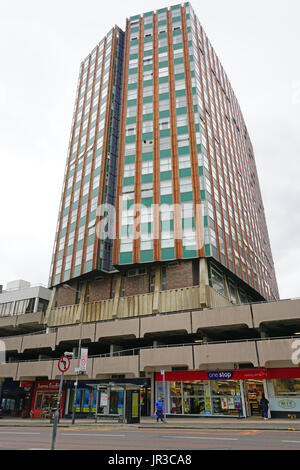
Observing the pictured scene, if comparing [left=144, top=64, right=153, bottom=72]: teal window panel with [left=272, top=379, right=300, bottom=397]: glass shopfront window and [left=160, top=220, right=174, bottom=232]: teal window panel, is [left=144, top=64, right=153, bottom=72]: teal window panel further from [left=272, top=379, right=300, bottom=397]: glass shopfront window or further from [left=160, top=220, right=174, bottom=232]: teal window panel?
[left=272, top=379, right=300, bottom=397]: glass shopfront window

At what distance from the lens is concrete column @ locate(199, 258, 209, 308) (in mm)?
37250

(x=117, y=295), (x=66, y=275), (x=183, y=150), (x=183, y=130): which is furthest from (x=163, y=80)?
(x=117, y=295)

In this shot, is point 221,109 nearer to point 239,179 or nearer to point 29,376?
point 239,179

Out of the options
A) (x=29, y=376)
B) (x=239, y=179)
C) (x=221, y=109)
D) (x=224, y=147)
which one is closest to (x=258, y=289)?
(x=239, y=179)

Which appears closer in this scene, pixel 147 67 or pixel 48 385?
pixel 48 385

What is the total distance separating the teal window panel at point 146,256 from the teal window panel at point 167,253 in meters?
1.43

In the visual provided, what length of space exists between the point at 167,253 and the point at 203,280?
575 centimetres

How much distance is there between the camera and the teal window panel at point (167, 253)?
4172 cm

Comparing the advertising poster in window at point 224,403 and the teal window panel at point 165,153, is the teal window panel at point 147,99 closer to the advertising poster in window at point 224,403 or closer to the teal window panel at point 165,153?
the teal window panel at point 165,153

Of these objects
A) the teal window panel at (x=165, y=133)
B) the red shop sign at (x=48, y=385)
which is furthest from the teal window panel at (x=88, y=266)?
the teal window panel at (x=165, y=133)

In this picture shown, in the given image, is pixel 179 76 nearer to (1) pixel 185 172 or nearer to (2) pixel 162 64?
(2) pixel 162 64

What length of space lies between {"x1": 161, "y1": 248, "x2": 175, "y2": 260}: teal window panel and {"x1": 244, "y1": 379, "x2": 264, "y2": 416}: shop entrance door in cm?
1601

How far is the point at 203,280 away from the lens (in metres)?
38.9

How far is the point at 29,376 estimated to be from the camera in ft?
146
